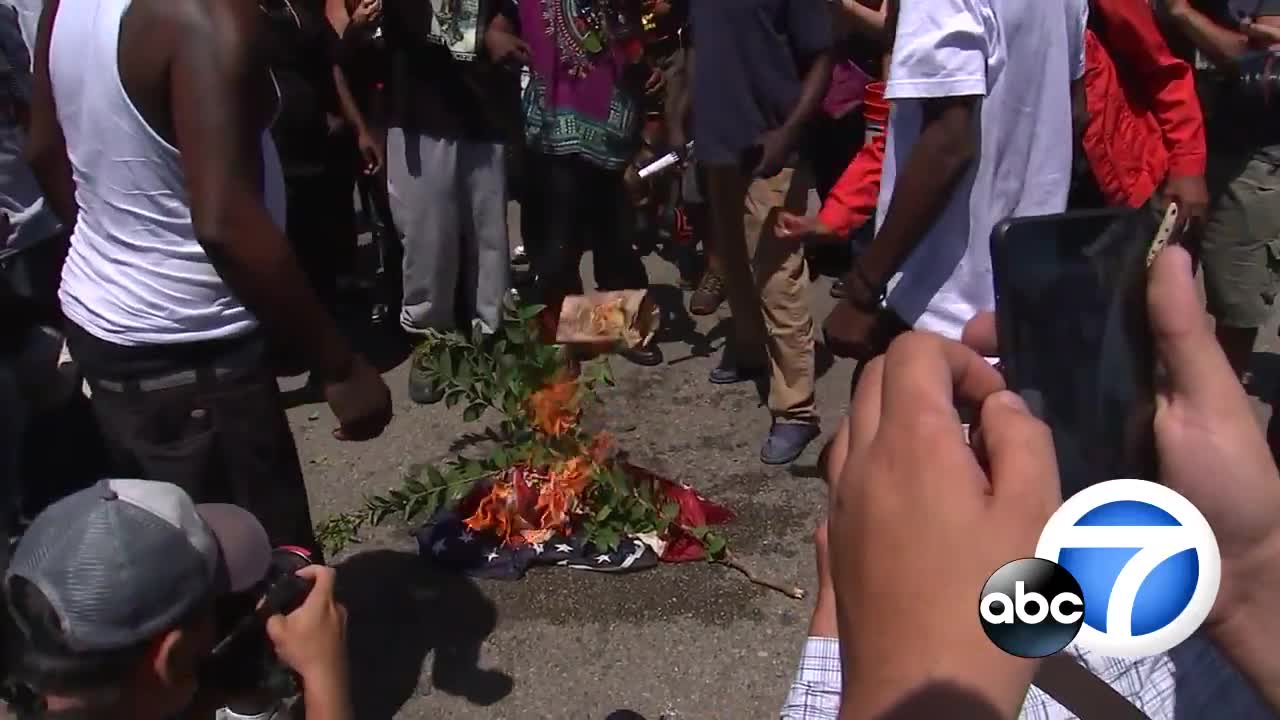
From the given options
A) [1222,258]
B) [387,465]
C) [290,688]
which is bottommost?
[387,465]

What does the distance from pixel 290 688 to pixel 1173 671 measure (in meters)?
1.26

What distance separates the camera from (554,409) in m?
3.20

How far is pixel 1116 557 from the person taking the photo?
63cm

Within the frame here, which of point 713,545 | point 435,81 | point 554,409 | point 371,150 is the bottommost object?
point 713,545

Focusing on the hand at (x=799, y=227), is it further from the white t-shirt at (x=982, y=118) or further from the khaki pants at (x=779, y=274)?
the khaki pants at (x=779, y=274)

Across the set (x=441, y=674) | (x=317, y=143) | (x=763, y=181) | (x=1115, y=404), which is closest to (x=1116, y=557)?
(x=1115, y=404)

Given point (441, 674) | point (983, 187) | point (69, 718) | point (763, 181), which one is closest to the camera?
point (69, 718)

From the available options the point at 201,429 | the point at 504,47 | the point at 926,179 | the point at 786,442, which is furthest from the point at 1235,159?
the point at 201,429

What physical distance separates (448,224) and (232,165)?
7.92 ft

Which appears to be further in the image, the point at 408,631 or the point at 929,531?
the point at 408,631

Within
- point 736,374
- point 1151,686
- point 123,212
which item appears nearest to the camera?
point 1151,686

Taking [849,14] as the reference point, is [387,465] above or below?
below

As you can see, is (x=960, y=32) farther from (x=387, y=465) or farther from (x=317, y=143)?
(x=317, y=143)

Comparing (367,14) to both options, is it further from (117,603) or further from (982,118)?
(117,603)
